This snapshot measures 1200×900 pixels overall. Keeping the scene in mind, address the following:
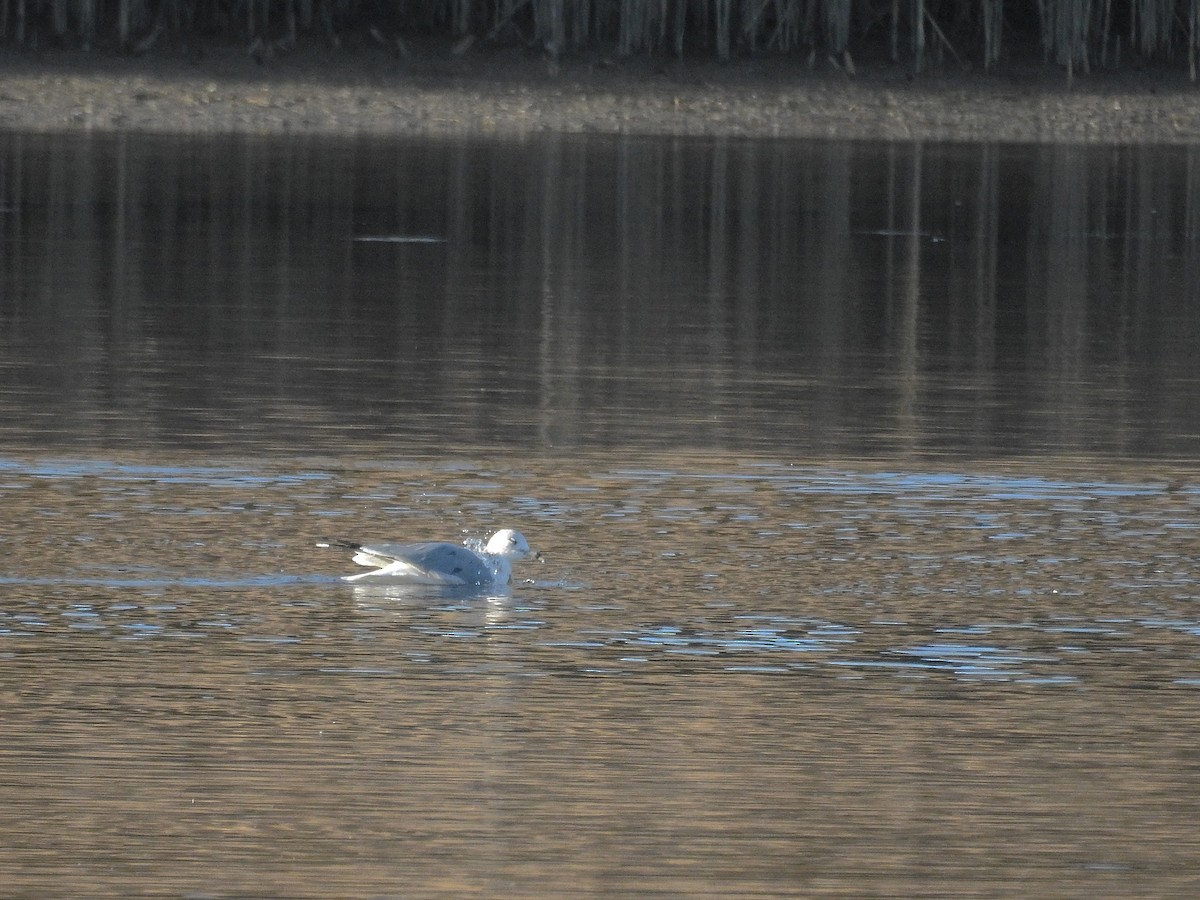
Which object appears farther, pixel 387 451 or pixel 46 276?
pixel 46 276

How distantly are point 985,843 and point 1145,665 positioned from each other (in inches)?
86.7

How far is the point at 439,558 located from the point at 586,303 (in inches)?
454

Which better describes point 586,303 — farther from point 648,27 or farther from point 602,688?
point 648,27

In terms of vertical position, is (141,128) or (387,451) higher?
(141,128)

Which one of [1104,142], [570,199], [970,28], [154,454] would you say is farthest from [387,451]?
[970,28]

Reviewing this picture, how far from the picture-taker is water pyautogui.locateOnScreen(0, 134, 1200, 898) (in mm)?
7430

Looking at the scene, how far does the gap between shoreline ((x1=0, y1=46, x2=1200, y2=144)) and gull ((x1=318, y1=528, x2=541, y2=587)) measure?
33.3 m

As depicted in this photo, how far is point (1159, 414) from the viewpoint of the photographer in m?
15.8

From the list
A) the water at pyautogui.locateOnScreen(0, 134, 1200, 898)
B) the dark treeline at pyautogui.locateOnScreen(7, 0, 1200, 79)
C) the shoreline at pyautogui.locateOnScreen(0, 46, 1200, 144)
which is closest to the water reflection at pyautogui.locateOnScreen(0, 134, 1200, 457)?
the water at pyautogui.locateOnScreen(0, 134, 1200, 898)

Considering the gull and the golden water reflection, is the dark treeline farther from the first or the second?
the gull

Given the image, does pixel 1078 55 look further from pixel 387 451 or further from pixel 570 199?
pixel 387 451

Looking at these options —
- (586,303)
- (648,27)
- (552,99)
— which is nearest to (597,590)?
(586,303)

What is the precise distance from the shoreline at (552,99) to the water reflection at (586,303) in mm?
5327

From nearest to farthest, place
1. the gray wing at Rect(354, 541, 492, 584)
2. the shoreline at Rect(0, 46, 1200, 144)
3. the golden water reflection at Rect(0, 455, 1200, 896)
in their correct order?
the golden water reflection at Rect(0, 455, 1200, 896), the gray wing at Rect(354, 541, 492, 584), the shoreline at Rect(0, 46, 1200, 144)
